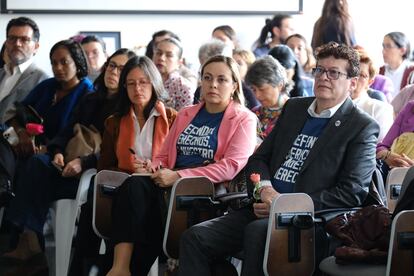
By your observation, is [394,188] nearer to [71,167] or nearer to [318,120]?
[318,120]

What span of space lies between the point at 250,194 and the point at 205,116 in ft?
2.21

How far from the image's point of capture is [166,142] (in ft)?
14.5

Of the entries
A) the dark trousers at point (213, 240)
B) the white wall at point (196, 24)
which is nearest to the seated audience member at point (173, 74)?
the dark trousers at point (213, 240)

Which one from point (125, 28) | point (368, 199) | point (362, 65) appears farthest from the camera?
point (125, 28)

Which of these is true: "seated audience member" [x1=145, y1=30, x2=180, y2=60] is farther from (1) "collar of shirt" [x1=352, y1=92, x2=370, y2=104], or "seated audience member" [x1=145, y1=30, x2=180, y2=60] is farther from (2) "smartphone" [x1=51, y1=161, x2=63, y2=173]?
(1) "collar of shirt" [x1=352, y1=92, x2=370, y2=104]

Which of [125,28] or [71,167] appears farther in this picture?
[125,28]

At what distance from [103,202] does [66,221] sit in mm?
538

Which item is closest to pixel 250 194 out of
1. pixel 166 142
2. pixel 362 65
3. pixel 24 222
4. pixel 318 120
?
pixel 318 120

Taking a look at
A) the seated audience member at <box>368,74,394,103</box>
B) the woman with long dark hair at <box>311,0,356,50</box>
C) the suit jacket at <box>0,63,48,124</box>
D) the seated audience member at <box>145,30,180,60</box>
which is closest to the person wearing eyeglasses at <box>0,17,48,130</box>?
the suit jacket at <box>0,63,48,124</box>

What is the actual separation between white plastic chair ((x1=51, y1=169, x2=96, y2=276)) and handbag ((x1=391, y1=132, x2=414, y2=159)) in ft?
5.05

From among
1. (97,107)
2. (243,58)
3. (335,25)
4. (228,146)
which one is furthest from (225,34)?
(228,146)

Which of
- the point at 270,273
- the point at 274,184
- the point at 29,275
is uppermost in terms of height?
the point at 274,184

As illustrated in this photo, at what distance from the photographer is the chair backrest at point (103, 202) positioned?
4289 mm

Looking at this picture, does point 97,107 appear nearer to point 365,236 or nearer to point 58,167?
point 58,167
